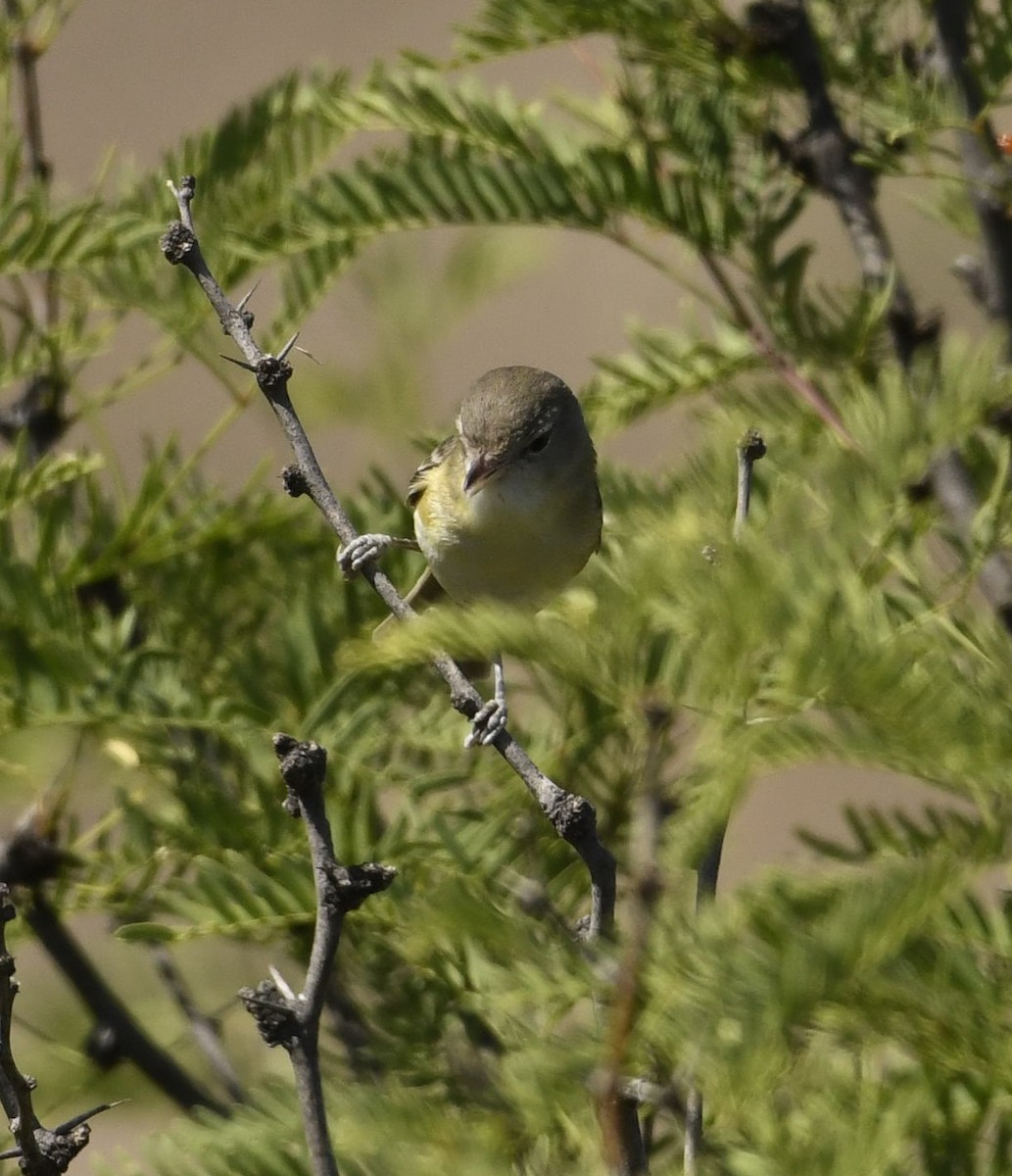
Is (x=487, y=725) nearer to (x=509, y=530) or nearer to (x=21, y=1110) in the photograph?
(x=21, y=1110)

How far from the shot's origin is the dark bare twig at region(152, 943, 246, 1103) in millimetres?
1950

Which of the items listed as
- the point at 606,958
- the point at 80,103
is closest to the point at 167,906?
the point at 606,958

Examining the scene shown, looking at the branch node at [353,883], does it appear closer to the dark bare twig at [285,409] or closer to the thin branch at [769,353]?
the dark bare twig at [285,409]

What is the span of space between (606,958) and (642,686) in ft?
0.43

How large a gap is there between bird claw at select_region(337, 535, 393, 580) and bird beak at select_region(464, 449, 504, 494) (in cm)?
78

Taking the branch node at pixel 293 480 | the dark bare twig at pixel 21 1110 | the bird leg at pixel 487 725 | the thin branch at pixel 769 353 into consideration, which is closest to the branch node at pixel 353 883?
the dark bare twig at pixel 21 1110

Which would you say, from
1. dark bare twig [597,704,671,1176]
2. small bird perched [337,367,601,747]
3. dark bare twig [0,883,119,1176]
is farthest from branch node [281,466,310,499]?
small bird perched [337,367,601,747]

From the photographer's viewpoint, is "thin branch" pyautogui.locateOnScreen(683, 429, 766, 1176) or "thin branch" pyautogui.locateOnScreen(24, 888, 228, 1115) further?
"thin branch" pyautogui.locateOnScreen(24, 888, 228, 1115)

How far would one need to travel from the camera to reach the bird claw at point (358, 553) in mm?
1681

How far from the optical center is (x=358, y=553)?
1831 millimetres

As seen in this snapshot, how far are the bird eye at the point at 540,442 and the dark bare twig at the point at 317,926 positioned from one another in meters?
2.13

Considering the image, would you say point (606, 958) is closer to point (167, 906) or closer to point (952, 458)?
point (167, 906)

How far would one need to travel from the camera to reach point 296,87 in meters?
2.36

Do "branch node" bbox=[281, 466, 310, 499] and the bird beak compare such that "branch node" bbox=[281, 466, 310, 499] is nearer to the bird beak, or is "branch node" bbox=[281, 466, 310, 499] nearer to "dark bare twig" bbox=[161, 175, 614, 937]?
"dark bare twig" bbox=[161, 175, 614, 937]
